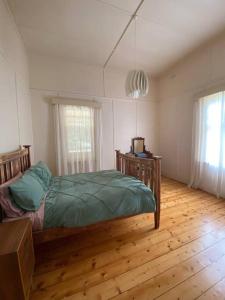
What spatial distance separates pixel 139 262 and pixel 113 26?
331 cm

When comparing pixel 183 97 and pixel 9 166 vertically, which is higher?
pixel 183 97

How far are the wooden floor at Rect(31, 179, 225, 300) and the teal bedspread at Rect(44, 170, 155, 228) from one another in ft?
1.24

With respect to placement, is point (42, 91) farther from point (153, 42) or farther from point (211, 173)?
point (211, 173)

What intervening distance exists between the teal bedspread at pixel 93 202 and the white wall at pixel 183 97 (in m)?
2.30

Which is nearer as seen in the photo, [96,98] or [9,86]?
[9,86]

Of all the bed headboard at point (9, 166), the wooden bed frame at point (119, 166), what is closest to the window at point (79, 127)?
the wooden bed frame at point (119, 166)

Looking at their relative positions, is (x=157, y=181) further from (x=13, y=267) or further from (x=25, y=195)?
(x=13, y=267)

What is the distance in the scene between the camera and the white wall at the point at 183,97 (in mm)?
2893

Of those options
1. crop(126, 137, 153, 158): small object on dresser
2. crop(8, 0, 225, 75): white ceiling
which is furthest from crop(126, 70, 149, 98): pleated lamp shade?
crop(126, 137, 153, 158): small object on dresser

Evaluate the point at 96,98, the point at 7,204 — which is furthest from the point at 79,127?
the point at 7,204

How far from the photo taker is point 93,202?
5.38 ft

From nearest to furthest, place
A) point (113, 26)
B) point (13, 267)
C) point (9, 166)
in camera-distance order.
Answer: point (13, 267) < point (9, 166) < point (113, 26)

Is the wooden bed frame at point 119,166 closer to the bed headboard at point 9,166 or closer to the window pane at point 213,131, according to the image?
the bed headboard at point 9,166

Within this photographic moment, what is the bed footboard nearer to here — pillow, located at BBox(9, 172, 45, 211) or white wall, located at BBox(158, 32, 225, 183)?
pillow, located at BBox(9, 172, 45, 211)
